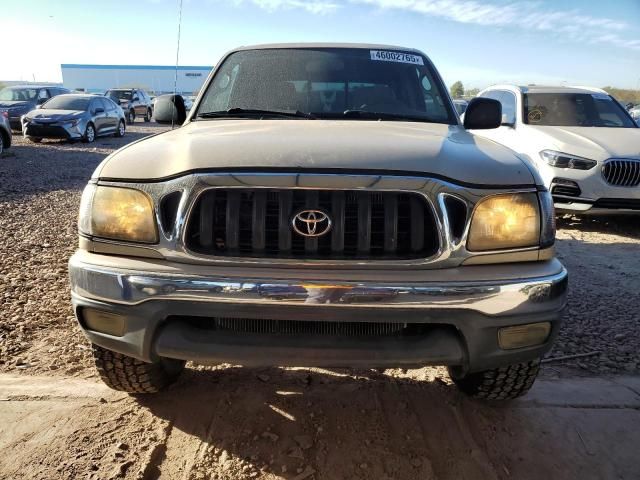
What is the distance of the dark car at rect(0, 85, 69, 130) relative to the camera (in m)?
16.6

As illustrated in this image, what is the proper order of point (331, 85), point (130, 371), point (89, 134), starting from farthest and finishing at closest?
1. point (89, 134)
2. point (331, 85)
3. point (130, 371)

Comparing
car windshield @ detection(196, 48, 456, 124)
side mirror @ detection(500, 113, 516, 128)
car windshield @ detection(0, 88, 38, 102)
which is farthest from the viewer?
car windshield @ detection(0, 88, 38, 102)

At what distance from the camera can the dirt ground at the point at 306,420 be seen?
217cm

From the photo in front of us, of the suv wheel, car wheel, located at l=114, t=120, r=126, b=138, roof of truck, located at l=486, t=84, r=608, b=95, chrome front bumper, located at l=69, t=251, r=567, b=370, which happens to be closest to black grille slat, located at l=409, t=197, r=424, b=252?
chrome front bumper, located at l=69, t=251, r=567, b=370

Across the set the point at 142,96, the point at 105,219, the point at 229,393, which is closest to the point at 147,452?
the point at 229,393

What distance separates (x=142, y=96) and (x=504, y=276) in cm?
2795

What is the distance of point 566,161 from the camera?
6305 mm

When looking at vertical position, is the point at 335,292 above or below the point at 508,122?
below

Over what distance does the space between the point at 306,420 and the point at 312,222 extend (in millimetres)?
1110

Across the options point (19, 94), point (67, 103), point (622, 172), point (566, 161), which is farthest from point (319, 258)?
point (19, 94)

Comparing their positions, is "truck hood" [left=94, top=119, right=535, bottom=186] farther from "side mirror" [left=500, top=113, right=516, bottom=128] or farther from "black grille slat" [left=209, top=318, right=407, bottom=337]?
"side mirror" [left=500, top=113, right=516, bottom=128]

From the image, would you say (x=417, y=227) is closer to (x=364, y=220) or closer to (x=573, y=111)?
(x=364, y=220)

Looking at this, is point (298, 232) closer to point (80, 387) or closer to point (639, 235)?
→ point (80, 387)

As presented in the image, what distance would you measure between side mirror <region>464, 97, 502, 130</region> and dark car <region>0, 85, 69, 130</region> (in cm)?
1757
